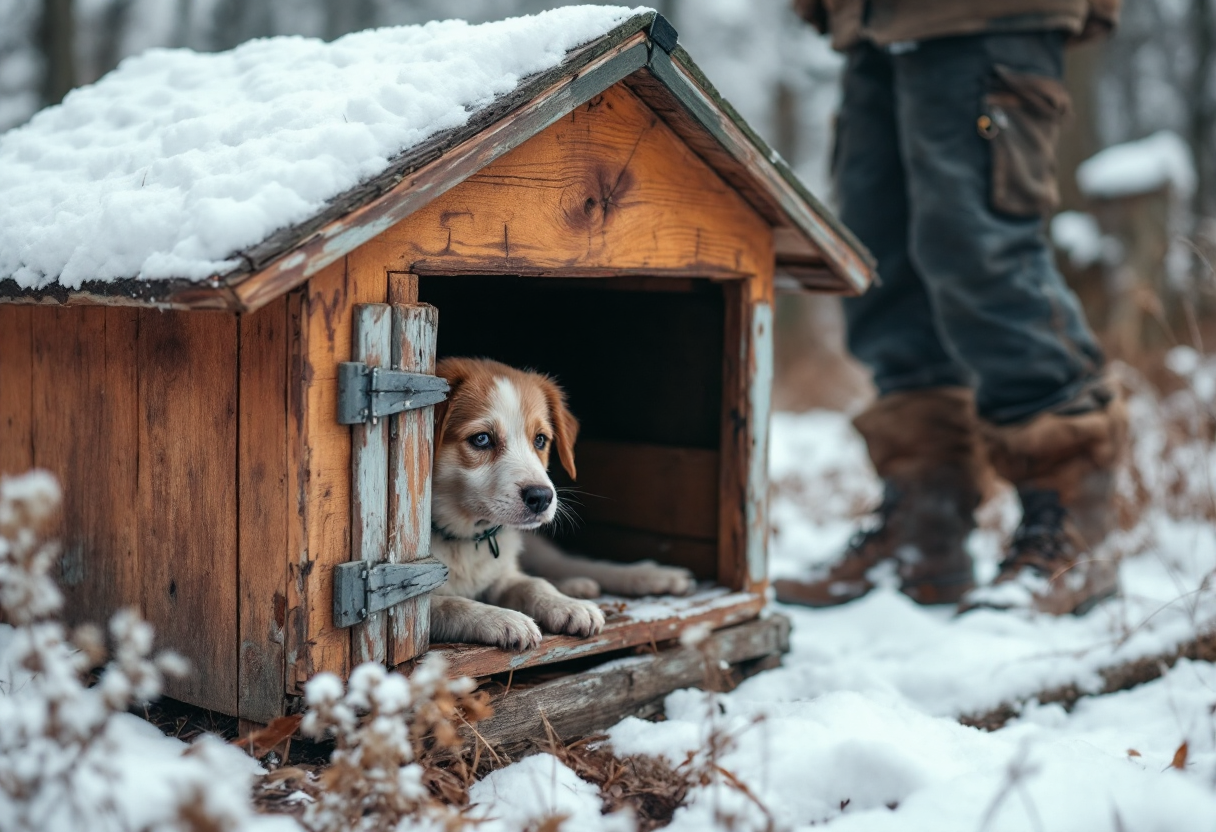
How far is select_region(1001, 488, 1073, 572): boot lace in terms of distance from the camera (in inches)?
157

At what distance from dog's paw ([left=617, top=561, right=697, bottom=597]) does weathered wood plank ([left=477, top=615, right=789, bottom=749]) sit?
0.21m

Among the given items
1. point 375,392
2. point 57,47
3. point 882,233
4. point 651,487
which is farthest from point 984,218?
point 57,47

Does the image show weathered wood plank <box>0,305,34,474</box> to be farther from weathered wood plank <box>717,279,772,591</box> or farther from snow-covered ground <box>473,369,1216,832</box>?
weathered wood plank <box>717,279,772,591</box>

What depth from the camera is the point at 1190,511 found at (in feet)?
16.9

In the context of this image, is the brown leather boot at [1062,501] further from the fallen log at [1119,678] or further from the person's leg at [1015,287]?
the fallen log at [1119,678]

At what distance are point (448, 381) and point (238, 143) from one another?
2.62 feet

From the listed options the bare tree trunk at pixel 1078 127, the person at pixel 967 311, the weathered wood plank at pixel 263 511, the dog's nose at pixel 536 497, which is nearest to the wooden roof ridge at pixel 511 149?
the weathered wood plank at pixel 263 511

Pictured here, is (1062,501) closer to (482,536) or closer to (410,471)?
(482,536)

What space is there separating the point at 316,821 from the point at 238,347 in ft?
3.40

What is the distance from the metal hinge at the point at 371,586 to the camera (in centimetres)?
237

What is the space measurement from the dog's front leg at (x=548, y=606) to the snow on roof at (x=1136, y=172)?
8.69 metres

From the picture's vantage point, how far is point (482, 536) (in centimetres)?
310

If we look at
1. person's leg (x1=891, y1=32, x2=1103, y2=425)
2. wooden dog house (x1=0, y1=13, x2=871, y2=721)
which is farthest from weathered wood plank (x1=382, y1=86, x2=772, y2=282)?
person's leg (x1=891, y1=32, x2=1103, y2=425)

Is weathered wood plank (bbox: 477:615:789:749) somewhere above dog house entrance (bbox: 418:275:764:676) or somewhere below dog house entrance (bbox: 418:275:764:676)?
below
